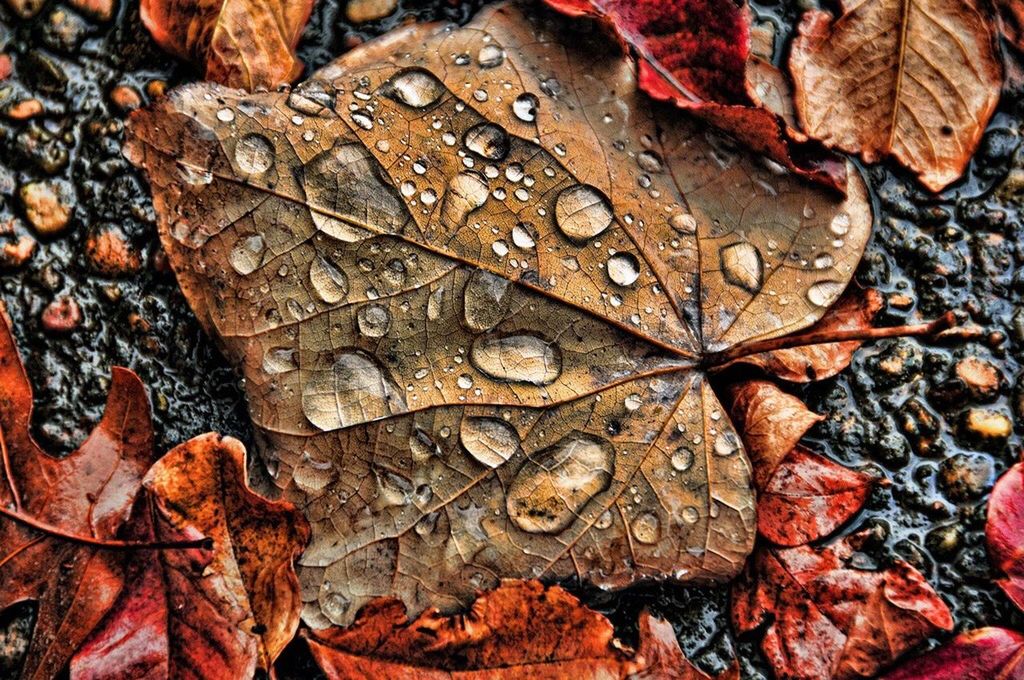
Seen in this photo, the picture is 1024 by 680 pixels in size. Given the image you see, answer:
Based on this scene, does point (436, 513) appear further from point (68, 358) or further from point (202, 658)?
point (68, 358)

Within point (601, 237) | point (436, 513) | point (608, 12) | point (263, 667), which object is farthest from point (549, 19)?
point (263, 667)

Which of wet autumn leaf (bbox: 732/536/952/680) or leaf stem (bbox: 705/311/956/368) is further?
wet autumn leaf (bbox: 732/536/952/680)

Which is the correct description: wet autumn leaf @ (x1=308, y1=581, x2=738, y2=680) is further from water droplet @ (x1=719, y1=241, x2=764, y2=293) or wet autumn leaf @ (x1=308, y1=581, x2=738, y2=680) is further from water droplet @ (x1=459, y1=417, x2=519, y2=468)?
water droplet @ (x1=719, y1=241, x2=764, y2=293)

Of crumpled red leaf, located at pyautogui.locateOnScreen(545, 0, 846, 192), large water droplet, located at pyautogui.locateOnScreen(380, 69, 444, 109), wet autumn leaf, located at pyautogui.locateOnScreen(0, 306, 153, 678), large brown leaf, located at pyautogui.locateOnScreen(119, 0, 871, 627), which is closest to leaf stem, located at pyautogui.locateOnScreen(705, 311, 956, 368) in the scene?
large brown leaf, located at pyautogui.locateOnScreen(119, 0, 871, 627)

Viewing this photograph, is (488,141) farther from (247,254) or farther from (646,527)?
(646,527)

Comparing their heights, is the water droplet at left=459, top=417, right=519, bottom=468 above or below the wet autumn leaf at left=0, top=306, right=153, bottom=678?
above

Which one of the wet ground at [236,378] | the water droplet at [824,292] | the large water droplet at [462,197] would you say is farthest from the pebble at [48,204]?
the water droplet at [824,292]

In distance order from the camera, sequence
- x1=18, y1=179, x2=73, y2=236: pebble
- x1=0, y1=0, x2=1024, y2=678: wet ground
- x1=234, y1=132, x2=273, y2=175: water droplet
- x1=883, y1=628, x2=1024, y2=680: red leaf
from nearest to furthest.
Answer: x1=234, y1=132, x2=273, y2=175: water droplet
x1=883, y1=628, x2=1024, y2=680: red leaf
x1=0, y1=0, x2=1024, y2=678: wet ground
x1=18, y1=179, x2=73, y2=236: pebble
